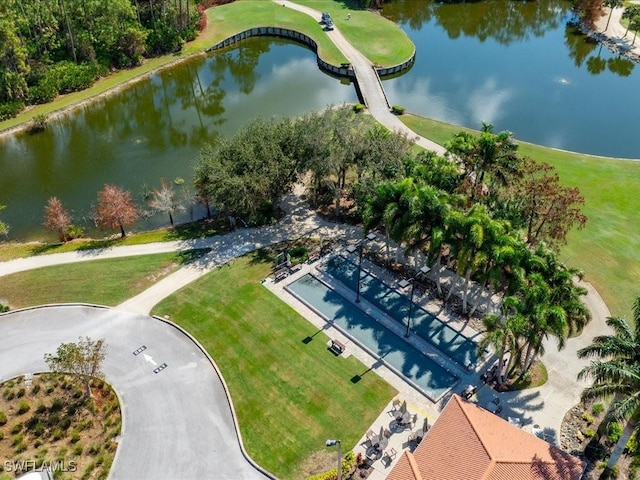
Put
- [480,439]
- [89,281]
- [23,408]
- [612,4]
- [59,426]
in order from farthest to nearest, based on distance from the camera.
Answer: [612,4], [89,281], [23,408], [59,426], [480,439]

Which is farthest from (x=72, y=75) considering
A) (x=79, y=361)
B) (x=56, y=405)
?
(x=56, y=405)

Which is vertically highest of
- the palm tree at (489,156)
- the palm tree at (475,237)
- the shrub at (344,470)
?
the palm tree at (489,156)

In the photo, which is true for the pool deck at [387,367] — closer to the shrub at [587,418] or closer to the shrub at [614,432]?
the shrub at [587,418]

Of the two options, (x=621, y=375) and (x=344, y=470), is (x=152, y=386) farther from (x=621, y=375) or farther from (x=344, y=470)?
(x=621, y=375)

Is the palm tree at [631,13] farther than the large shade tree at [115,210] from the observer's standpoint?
Yes

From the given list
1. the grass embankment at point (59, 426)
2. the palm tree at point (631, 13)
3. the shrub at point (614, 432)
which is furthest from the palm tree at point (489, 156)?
the palm tree at point (631, 13)

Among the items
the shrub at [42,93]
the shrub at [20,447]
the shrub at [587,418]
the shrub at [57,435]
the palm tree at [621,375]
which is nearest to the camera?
the palm tree at [621,375]
